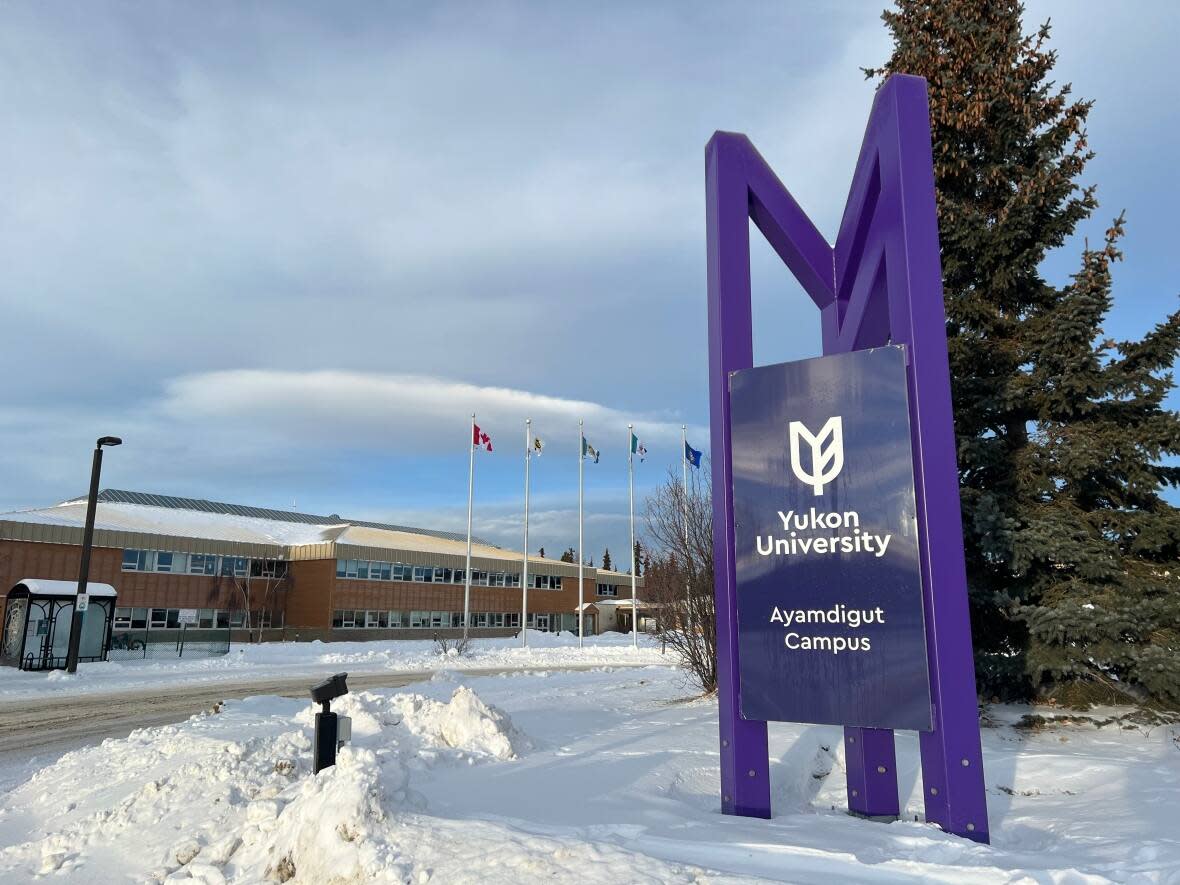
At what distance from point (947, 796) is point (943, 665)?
86 cm

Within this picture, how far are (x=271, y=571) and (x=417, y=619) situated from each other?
382 inches

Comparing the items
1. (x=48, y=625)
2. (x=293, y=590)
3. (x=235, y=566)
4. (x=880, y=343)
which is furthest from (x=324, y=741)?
(x=293, y=590)

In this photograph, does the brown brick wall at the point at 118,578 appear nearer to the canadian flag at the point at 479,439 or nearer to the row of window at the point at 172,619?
the row of window at the point at 172,619

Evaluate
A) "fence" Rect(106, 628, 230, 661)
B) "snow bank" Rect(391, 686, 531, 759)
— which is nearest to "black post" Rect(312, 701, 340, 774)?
"snow bank" Rect(391, 686, 531, 759)

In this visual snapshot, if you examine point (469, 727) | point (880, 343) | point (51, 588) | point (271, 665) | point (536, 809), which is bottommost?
point (271, 665)

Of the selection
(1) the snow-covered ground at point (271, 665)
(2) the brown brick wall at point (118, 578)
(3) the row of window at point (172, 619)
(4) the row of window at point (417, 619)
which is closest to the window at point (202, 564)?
(2) the brown brick wall at point (118, 578)

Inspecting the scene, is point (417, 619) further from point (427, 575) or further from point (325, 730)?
point (325, 730)

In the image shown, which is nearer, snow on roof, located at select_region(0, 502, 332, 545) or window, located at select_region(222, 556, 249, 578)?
snow on roof, located at select_region(0, 502, 332, 545)

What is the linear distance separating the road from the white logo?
1115 cm

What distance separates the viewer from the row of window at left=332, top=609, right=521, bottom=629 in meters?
51.0

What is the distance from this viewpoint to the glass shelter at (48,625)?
86.1 feet

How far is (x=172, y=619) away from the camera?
45.5m

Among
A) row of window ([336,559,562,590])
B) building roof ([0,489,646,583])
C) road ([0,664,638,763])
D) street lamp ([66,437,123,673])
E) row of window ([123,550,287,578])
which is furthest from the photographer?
row of window ([336,559,562,590])

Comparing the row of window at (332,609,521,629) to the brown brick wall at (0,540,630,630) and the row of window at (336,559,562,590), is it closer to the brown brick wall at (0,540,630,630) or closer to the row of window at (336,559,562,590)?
the brown brick wall at (0,540,630,630)
